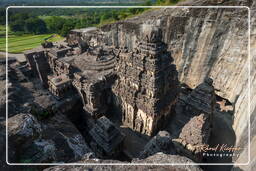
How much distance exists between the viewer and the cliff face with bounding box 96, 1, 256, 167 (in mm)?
18828

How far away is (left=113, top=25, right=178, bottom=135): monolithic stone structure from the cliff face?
7806 mm

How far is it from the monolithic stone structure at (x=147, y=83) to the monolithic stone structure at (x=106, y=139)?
499 cm

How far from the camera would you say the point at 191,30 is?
75.3 ft

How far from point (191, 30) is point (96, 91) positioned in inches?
702

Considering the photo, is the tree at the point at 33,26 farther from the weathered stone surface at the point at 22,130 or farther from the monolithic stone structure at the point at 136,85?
the weathered stone surface at the point at 22,130

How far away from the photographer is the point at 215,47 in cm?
2170

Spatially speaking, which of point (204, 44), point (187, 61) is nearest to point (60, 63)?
point (187, 61)

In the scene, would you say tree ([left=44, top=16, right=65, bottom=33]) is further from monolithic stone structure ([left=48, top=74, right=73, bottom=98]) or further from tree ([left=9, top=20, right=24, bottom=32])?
monolithic stone structure ([left=48, top=74, right=73, bottom=98])

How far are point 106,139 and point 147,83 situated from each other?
23.2ft

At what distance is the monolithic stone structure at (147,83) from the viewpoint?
14.5 m

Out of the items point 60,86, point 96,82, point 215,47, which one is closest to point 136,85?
point 96,82

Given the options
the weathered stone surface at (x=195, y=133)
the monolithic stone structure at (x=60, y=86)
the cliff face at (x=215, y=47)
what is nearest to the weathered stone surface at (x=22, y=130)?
the weathered stone surface at (x=195, y=133)

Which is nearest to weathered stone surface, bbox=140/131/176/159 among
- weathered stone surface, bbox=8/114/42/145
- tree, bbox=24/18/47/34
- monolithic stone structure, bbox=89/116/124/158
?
monolithic stone structure, bbox=89/116/124/158

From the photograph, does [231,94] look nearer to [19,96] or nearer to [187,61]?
[187,61]
